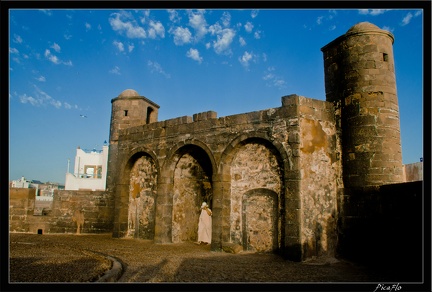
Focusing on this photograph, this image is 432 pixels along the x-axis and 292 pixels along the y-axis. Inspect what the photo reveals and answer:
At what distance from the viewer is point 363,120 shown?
326 inches

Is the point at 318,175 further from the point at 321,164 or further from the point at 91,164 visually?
the point at 91,164

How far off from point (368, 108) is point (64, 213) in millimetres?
10960

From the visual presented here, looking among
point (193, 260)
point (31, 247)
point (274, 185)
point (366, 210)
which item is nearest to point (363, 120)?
point (366, 210)

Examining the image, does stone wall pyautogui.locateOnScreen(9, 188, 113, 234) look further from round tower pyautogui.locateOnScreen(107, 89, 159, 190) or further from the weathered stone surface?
the weathered stone surface

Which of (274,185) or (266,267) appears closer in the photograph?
(266,267)

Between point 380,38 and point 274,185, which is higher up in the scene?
point 380,38

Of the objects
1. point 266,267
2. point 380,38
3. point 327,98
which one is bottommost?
point 266,267

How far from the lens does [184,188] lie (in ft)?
36.7

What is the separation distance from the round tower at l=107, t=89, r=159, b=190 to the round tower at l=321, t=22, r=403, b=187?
7578 mm

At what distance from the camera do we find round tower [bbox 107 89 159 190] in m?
13.1

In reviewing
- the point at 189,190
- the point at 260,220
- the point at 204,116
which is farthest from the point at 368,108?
the point at 189,190

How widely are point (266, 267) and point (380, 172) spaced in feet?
12.1

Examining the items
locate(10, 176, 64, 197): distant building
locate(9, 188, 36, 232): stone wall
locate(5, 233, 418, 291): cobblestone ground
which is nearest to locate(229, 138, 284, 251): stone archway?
locate(5, 233, 418, 291): cobblestone ground
